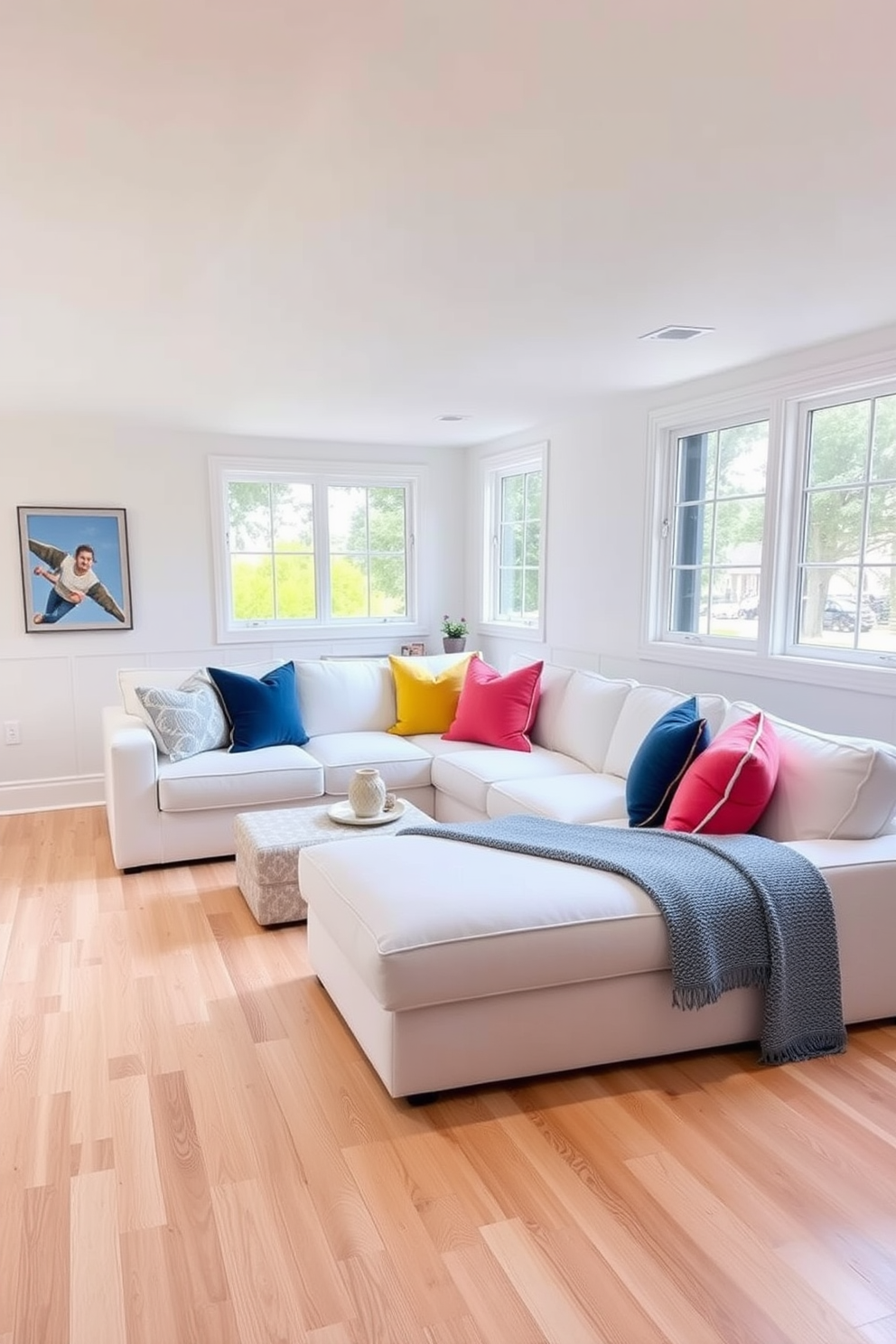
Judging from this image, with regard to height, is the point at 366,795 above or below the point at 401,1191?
above

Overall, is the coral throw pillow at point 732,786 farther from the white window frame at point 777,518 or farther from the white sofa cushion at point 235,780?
the white sofa cushion at point 235,780

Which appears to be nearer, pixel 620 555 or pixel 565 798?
pixel 565 798

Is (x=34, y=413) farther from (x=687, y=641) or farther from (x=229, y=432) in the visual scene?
(x=687, y=641)

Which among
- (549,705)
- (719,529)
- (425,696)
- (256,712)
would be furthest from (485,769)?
(719,529)

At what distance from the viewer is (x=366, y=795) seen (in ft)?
11.1

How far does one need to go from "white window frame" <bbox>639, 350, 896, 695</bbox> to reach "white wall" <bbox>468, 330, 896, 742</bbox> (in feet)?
0.15

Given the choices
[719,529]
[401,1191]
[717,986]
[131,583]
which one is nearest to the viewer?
[401,1191]

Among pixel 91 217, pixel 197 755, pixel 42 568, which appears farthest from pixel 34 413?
pixel 91 217

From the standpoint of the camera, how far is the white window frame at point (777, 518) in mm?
3287

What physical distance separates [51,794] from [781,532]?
4.26 metres

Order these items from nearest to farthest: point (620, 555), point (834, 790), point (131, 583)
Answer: point (834, 790)
point (620, 555)
point (131, 583)

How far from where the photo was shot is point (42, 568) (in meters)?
5.02

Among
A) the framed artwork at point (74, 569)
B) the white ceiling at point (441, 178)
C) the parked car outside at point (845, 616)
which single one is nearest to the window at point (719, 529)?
the parked car outside at point (845, 616)

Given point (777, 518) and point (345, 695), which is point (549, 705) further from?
point (777, 518)
